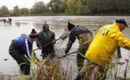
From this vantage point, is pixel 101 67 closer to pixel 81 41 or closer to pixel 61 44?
pixel 81 41

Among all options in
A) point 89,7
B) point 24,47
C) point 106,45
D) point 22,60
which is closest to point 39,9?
point 89,7

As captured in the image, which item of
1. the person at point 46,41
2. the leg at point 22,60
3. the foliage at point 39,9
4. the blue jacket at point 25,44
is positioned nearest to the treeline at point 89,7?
the foliage at point 39,9

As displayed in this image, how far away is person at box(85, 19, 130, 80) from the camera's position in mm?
2850

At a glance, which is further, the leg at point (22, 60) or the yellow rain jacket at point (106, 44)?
the leg at point (22, 60)

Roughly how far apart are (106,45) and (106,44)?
0.08 ft

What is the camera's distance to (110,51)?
3.10m

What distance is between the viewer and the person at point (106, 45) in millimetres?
2850

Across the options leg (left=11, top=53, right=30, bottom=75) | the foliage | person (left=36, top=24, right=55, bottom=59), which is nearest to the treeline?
the foliage

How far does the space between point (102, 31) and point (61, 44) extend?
286cm

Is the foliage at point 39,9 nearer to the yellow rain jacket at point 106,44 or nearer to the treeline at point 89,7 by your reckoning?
the treeline at point 89,7

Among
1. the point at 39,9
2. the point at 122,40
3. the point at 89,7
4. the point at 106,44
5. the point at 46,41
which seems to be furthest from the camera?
the point at 39,9

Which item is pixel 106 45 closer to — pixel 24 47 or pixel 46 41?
pixel 24 47

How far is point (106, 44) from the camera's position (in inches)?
120

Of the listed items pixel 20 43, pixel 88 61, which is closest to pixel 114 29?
pixel 88 61
